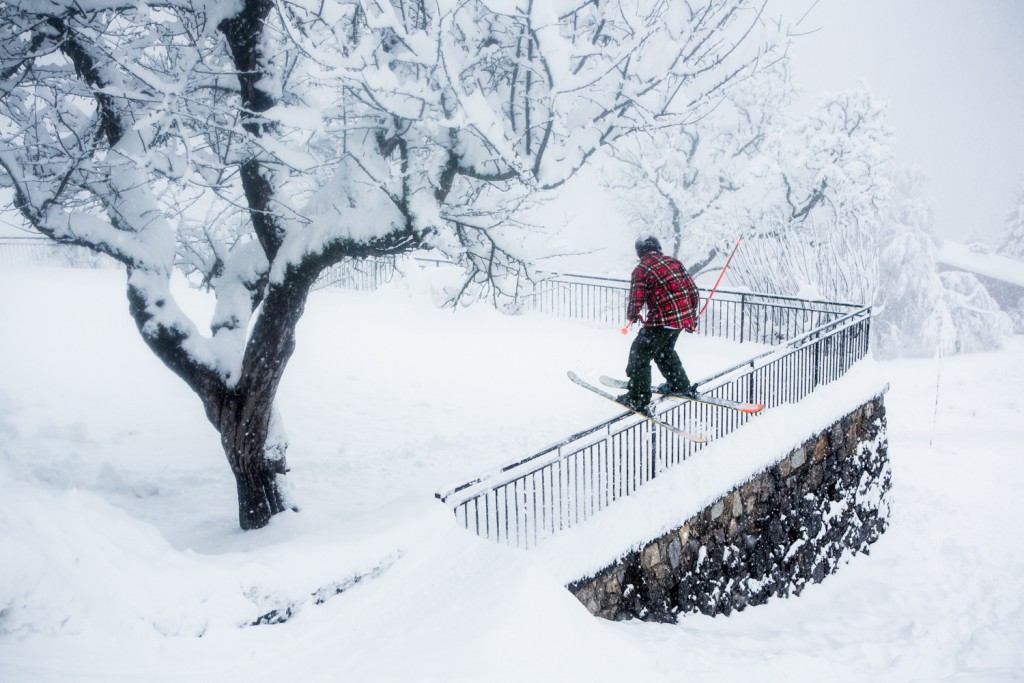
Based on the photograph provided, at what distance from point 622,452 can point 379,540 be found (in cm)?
389

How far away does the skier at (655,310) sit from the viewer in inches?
262

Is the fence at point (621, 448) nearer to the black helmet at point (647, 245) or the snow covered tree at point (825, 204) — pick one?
the black helmet at point (647, 245)

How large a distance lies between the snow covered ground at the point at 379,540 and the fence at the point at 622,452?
0.47 m

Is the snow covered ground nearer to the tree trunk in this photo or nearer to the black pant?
the tree trunk

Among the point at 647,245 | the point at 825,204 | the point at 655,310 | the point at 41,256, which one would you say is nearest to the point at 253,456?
the point at 655,310

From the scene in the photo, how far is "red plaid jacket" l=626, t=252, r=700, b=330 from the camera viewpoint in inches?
261

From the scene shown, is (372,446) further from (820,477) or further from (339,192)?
(820,477)

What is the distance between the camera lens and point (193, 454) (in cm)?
844

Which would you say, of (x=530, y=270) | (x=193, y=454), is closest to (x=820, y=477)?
(x=530, y=270)

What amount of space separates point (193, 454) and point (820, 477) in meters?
9.33

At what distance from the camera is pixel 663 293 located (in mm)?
6656

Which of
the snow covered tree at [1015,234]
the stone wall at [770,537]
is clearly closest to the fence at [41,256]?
the stone wall at [770,537]

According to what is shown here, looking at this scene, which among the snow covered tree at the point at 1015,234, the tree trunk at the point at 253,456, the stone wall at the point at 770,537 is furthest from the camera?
the snow covered tree at the point at 1015,234

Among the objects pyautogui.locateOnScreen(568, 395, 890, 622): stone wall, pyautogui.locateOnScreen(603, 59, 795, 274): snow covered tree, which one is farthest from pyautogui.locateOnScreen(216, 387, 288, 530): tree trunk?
pyautogui.locateOnScreen(603, 59, 795, 274): snow covered tree
